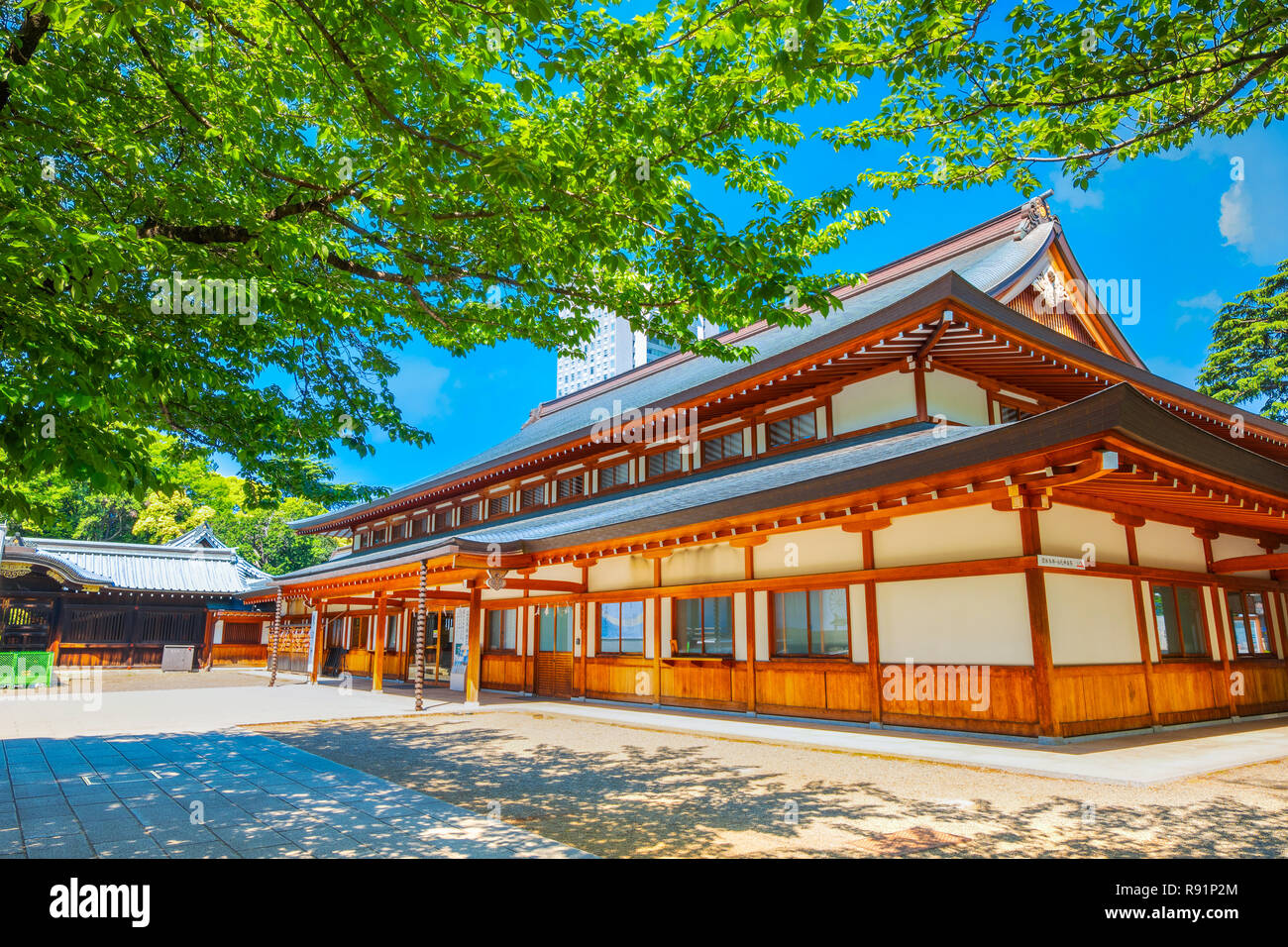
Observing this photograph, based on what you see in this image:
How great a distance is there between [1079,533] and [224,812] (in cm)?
993

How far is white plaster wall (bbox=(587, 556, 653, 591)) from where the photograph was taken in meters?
14.1

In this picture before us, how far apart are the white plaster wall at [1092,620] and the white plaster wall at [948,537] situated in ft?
2.21

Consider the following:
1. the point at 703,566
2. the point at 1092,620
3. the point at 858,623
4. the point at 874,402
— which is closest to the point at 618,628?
the point at 703,566

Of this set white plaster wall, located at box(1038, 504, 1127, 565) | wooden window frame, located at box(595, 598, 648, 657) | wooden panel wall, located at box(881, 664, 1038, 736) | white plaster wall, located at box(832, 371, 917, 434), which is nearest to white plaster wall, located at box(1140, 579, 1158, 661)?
white plaster wall, located at box(1038, 504, 1127, 565)

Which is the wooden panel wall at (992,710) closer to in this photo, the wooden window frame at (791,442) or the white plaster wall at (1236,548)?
the wooden window frame at (791,442)

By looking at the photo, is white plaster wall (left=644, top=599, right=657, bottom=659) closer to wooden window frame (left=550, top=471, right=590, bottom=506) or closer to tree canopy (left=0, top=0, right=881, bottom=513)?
wooden window frame (left=550, top=471, right=590, bottom=506)

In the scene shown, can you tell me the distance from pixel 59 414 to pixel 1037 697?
957 centimetres

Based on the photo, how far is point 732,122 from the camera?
5801mm

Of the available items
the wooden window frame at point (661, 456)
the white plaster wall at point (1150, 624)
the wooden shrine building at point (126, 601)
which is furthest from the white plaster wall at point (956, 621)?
the wooden shrine building at point (126, 601)

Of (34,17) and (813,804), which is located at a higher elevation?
(34,17)

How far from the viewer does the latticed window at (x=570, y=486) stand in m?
17.7

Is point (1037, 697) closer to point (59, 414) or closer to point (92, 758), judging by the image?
point (59, 414)

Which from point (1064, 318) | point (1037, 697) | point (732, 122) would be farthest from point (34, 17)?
point (1064, 318)

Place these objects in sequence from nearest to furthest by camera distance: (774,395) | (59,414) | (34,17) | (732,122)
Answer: (59,414), (34,17), (732,122), (774,395)
